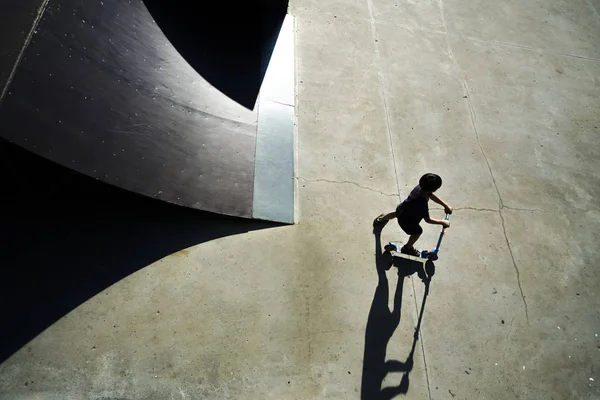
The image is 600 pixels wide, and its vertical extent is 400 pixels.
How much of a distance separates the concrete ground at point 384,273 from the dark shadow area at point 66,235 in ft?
0.49

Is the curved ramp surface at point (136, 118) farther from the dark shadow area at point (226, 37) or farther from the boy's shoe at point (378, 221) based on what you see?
the boy's shoe at point (378, 221)

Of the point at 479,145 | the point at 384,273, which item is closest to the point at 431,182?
the point at 384,273

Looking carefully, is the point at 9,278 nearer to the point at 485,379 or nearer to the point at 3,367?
the point at 3,367

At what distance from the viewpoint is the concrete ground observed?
382cm

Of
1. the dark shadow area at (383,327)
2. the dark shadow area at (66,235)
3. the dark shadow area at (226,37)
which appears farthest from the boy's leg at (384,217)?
the dark shadow area at (226,37)

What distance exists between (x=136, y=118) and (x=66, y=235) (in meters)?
1.29

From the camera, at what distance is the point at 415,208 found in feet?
13.7

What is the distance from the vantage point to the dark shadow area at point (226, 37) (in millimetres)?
5172

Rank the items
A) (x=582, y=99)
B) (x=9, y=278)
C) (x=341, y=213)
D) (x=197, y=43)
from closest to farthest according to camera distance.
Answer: (x=9, y=278) → (x=341, y=213) → (x=197, y=43) → (x=582, y=99)

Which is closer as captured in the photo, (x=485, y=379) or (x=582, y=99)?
(x=485, y=379)

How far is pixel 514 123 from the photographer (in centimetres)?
640

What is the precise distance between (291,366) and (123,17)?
3.83 meters

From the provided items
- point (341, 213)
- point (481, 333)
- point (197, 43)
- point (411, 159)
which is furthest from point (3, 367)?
point (411, 159)

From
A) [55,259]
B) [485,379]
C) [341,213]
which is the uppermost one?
[55,259]
